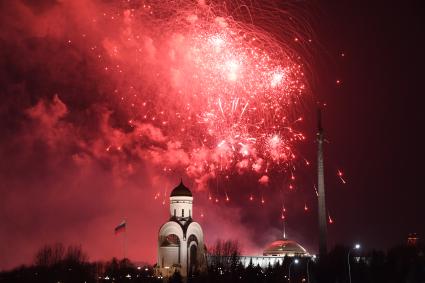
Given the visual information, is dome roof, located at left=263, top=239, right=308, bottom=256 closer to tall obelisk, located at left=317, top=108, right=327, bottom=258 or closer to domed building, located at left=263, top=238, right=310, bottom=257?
domed building, located at left=263, top=238, right=310, bottom=257

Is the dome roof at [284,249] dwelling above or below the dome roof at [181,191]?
below

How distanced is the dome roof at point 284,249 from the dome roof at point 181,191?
3020cm

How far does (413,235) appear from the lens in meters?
93.8

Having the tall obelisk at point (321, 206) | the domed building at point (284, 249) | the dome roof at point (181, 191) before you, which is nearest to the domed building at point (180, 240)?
the dome roof at point (181, 191)

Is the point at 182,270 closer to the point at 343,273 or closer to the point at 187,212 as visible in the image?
the point at 187,212

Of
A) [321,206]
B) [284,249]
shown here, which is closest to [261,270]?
[321,206]

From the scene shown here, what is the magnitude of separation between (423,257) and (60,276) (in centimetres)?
3951

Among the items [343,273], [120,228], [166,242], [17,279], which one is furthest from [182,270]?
[343,273]

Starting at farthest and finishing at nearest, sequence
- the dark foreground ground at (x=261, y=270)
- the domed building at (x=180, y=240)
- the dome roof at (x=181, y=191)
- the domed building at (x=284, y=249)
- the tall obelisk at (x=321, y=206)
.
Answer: the domed building at (x=284, y=249) < the dome roof at (x=181, y=191) < the domed building at (x=180, y=240) < the tall obelisk at (x=321, y=206) < the dark foreground ground at (x=261, y=270)

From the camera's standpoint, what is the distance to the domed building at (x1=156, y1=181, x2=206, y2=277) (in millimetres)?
82250

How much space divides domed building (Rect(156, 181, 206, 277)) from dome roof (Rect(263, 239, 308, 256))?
29.4m

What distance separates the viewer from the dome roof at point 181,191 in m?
86.3

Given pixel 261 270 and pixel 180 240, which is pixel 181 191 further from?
pixel 261 270

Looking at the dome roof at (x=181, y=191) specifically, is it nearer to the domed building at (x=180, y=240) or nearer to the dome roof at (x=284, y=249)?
the domed building at (x=180, y=240)
